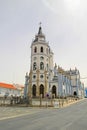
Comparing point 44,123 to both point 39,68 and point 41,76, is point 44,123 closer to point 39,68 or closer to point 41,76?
point 41,76

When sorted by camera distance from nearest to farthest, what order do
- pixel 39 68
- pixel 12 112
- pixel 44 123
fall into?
pixel 44 123 → pixel 12 112 → pixel 39 68

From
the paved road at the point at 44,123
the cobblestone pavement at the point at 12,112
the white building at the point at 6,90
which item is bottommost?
the cobblestone pavement at the point at 12,112

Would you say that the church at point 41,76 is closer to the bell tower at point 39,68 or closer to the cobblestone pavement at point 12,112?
the bell tower at point 39,68

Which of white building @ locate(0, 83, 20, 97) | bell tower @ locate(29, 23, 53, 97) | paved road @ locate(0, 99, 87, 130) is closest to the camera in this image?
paved road @ locate(0, 99, 87, 130)

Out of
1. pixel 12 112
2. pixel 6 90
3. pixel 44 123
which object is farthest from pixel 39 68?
pixel 44 123

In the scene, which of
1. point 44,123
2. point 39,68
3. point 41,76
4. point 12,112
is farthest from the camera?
point 39,68

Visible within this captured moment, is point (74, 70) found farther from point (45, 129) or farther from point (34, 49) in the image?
point (45, 129)

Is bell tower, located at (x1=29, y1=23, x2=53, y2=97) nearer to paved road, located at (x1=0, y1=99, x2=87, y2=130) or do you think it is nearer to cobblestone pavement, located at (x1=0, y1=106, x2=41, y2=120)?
cobblestone pavement, located at (x1=0, y1=106, x2=41, y2=120)

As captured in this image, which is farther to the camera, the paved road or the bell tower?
the bell tower

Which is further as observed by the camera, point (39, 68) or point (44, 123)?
point (39, 68)

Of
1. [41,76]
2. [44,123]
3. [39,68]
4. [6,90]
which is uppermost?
[39,68]

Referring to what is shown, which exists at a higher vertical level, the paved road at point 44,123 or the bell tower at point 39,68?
the bell tower at point 39,68

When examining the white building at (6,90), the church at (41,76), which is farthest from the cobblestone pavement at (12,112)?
the white building at (6,90)

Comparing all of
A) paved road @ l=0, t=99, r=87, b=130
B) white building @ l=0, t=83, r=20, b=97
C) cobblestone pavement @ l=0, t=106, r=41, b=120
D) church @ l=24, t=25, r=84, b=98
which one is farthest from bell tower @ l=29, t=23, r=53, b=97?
paved road @ l=0, t=99, r=87, b=130
